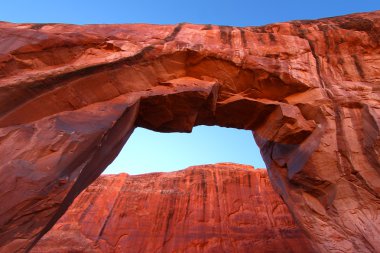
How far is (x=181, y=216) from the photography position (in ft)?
61.1

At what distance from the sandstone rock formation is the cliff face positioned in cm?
873

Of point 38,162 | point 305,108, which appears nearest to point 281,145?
point 305,108

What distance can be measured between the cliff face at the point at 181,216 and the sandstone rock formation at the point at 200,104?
873 cm

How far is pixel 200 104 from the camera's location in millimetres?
7750

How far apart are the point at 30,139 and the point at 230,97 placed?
5278 mm

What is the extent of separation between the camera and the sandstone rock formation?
16.9 ft

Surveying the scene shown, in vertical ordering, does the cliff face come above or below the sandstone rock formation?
below

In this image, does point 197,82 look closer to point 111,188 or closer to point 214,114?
point 214,114

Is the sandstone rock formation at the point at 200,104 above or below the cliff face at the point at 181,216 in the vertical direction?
above

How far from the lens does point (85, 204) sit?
19891 millimetres

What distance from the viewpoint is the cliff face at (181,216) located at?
55.5 feet

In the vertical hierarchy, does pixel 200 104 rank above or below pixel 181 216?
above

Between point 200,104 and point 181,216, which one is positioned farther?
point 181,216

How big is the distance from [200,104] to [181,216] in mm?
12546
